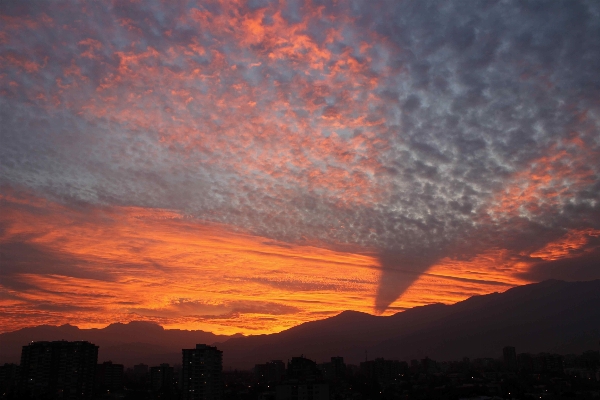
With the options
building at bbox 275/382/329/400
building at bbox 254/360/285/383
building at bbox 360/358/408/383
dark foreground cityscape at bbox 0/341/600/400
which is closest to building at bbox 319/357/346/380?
dark foreground cityscape at bbox 0/341/600/400

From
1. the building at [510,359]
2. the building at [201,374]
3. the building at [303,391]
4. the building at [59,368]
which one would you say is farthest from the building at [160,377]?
the building at [510,359]

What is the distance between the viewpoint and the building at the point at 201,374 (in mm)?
60406

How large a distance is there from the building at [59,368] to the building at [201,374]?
64.2ft

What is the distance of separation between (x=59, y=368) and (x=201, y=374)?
25.9 m

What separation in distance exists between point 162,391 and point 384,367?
5668cm

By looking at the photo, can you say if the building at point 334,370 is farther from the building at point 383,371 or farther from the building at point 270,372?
the building at point 270,372

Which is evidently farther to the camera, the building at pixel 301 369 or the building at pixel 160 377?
the building at pixel 160 377

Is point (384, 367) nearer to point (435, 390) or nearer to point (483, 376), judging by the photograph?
point (483, 376)

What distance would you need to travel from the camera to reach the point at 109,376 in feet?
300

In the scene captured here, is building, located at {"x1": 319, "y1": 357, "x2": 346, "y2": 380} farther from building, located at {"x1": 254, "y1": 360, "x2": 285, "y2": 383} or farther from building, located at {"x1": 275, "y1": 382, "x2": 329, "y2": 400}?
building, located at {"x1": 275, "y1": 382, "x2": 329, "y2": 400}

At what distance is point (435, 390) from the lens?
72.7m

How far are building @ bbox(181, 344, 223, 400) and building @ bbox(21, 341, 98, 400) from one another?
19.6 metres

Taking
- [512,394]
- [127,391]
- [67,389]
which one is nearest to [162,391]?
[127,391]

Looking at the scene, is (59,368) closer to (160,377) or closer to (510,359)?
(160,377)
